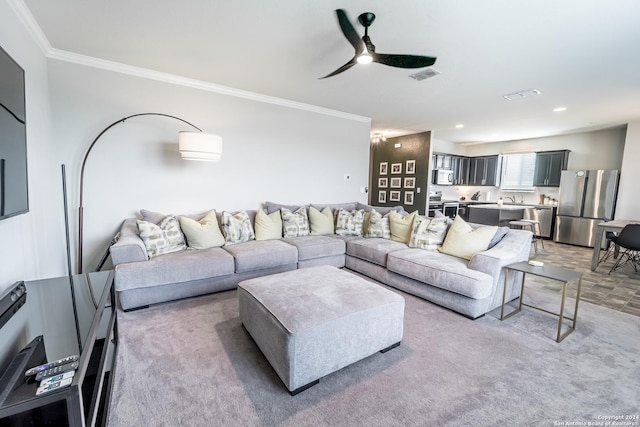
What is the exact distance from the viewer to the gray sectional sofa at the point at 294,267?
8.37 ft

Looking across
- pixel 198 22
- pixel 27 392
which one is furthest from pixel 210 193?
pixel 27 392

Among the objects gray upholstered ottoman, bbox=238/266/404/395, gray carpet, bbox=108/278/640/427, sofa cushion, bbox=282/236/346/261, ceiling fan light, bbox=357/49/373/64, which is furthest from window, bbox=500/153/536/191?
gray upholstered ottoman, bbox=238/266/404/395

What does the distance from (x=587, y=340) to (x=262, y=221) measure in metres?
3.45

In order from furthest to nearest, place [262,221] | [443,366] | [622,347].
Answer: [262,221]
[622,347]
[443,366]

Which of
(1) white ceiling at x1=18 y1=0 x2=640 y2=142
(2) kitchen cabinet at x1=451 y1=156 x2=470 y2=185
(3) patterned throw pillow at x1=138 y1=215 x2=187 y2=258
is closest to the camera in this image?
(1) white ceiling at x1=18 y1=0 x2=640 y2=142

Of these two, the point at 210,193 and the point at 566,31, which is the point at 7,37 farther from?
the point at 566,31

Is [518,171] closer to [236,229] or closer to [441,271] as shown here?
[441,271]

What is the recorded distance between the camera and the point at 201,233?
10.6ft

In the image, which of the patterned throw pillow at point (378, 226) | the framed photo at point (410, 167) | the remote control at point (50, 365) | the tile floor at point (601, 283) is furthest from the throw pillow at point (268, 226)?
the framed photo at point (410, 167)

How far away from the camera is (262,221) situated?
381 cm

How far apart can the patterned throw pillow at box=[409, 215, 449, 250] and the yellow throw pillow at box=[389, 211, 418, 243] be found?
0.19m

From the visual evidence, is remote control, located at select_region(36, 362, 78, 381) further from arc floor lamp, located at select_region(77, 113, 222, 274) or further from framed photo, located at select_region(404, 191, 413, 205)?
framed photo, located at select_region(404, 191, 413, 205)

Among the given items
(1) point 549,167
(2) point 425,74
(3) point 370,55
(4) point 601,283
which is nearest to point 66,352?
(3) point 370,55

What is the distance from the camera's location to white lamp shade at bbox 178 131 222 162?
3006 millimetres
